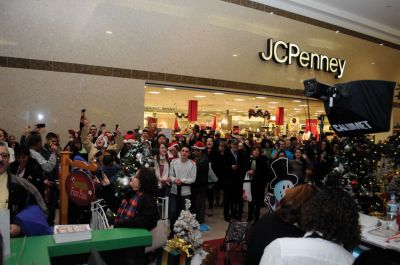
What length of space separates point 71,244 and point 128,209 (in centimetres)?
80

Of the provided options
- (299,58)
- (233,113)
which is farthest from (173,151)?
(233,113)

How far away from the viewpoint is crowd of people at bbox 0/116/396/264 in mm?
1792

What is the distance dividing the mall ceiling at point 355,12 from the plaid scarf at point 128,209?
29.8 ft

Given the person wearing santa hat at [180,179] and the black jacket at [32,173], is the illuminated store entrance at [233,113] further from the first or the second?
the black jacket at [32,173]

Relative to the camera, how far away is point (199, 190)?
6.23 meters

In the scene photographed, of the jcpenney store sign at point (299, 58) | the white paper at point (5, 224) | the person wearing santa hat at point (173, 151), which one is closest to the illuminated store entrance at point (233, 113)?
the jcpenney store sign at point (299, 58)

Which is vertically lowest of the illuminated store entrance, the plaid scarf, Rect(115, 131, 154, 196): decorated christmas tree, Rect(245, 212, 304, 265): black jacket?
the plaid scarf

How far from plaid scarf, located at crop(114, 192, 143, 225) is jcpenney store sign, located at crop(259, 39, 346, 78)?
8393 mm

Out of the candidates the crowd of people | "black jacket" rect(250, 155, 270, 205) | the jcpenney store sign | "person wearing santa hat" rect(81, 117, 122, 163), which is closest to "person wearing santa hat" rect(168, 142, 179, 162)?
the crowd of people

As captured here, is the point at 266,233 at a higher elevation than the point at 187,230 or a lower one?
higher

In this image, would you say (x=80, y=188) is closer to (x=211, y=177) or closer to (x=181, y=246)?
(x=181, y=246)

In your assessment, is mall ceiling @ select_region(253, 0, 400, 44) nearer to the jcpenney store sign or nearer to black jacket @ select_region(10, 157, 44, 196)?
the jcpenney store sign

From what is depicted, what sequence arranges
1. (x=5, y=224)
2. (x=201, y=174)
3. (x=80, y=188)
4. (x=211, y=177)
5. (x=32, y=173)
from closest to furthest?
(x=5, y=224), (x=80, y=188), (x=32, y=173), (x=201, y=174), (x=211, y=177)

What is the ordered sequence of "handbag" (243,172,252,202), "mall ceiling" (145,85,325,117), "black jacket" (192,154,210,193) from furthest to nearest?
"mall ceiling" (145,85,325,117), "handbag" (243,172,252,202), "black jacket" (192,154,210,193)
